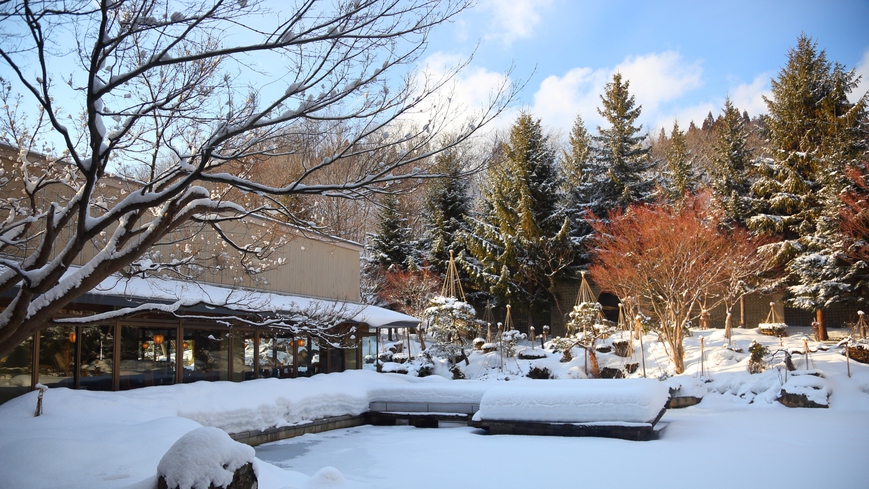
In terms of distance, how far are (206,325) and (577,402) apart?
718 cm

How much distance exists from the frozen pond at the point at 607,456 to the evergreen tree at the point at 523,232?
1539cm

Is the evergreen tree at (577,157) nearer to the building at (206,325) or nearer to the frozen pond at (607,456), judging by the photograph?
the building at (206,325)

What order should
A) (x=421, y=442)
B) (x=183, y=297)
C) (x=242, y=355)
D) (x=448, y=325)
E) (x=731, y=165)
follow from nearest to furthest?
(x=183, y=297), (x=421, y=442), (x=242, y=355), (x=448, y=325), (x=731, y=165)

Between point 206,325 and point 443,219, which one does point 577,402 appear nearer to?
point 206,325

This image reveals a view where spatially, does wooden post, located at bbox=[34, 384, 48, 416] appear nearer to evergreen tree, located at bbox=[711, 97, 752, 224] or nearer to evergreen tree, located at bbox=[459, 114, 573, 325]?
evergreen tree, located at bbox=[459, 114, 573, 325]

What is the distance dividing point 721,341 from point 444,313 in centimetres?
890

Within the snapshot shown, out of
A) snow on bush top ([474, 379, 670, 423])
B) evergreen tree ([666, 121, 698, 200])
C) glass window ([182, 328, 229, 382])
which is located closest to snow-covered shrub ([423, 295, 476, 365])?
snow on bush top ([474, 379, 670, 423])

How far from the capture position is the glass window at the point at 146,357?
10430 mm

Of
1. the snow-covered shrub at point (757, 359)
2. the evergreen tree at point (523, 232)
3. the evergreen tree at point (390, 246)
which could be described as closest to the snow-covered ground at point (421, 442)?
the snow-covered shrub at point (757, 359)

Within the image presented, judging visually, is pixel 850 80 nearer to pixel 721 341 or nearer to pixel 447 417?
pixel 721 341

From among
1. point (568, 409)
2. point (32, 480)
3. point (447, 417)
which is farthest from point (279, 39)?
point (447, 417)

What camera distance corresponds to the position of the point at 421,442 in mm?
10367

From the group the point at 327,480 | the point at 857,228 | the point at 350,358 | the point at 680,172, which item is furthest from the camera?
the point at 680,172

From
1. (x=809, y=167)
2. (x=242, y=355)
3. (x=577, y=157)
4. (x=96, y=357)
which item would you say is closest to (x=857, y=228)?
(x=809, y=167)
